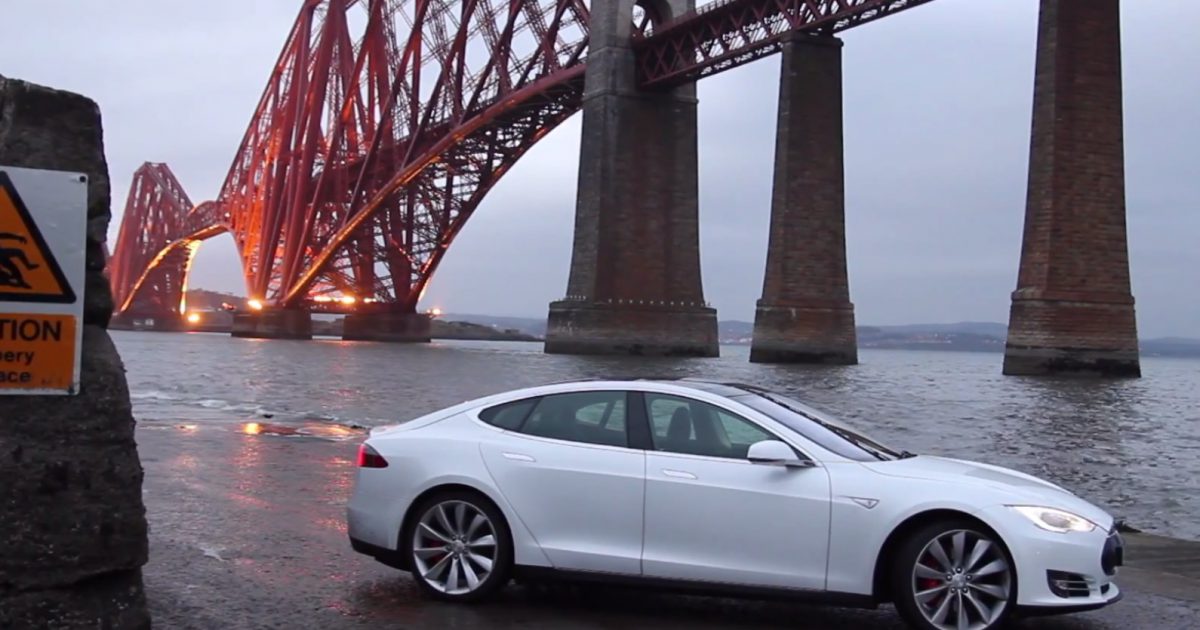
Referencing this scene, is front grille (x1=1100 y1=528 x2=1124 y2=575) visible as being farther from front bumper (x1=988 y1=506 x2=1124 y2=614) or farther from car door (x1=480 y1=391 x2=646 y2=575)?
car door (x1=480 y1=391 x2=646 y2=575)

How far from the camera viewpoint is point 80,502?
4754mm

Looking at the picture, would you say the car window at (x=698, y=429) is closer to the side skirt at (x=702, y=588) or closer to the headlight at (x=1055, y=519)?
the side skirt at (x=702, y=588)

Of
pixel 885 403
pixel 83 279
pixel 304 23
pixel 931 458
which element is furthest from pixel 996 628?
pixel 304 23

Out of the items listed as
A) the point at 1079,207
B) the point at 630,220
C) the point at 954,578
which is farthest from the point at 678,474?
the point at 630,220

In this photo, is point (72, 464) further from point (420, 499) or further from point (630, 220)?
point (630, 220)

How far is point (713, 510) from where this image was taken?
6.30 meters

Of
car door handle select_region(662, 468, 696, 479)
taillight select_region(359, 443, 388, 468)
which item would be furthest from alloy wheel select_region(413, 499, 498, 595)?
car door handle select_region(662, 468, 696, 479)

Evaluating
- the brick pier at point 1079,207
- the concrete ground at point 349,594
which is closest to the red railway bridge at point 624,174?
the brick pier at point 1079,207

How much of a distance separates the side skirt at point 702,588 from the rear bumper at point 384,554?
0.64 metres

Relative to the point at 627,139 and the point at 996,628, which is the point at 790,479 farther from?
the point at 627,139

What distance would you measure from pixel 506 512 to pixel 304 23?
3447 inches

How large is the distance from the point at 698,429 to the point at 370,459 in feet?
5.96

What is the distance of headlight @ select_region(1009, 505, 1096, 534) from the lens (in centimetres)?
594

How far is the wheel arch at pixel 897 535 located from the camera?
19.7 feet
